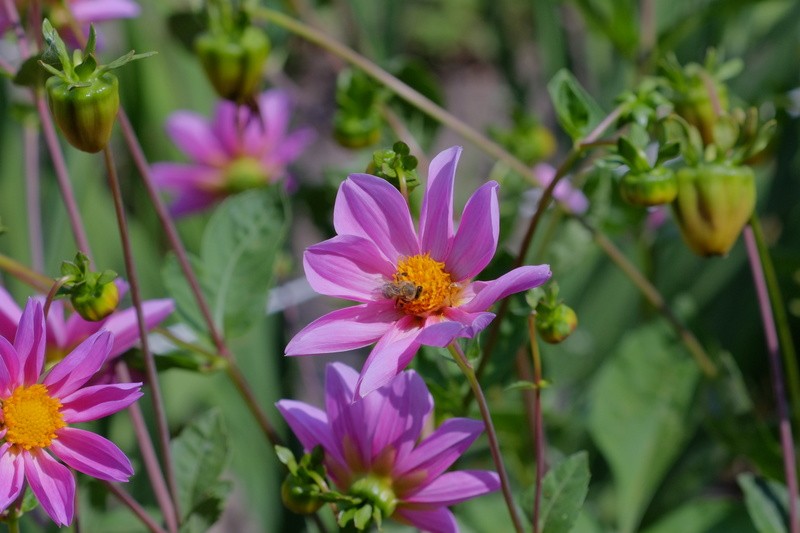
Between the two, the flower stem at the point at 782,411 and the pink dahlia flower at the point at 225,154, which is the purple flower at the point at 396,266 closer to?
the flower stem at the point at 782,411

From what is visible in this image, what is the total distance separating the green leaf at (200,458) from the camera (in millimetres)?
Answer: 694

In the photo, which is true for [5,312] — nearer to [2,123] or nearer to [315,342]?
[315,342]

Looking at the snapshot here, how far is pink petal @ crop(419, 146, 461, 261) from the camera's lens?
19.6 inches

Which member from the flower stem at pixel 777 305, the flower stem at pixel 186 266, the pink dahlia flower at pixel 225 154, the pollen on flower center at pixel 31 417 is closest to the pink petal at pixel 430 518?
the flower stem at pixel 186 266

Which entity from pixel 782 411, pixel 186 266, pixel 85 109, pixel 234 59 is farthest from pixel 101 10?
pixel 782 411

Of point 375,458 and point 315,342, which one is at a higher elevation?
point 315,342

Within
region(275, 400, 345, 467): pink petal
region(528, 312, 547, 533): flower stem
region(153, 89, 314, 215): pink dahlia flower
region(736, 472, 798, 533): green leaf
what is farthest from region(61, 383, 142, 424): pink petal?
region(153, 89, 314, 215): pink dahlia flower

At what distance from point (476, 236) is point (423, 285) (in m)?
0.04

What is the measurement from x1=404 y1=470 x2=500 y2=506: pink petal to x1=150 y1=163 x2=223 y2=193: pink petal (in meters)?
0.74

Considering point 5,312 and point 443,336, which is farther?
point 5,312

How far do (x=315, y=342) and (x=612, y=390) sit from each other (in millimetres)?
481

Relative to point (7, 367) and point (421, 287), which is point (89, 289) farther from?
point (421, 287)

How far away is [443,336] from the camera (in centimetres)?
45

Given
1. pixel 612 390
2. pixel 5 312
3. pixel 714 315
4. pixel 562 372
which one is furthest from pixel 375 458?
pixel 714 315
